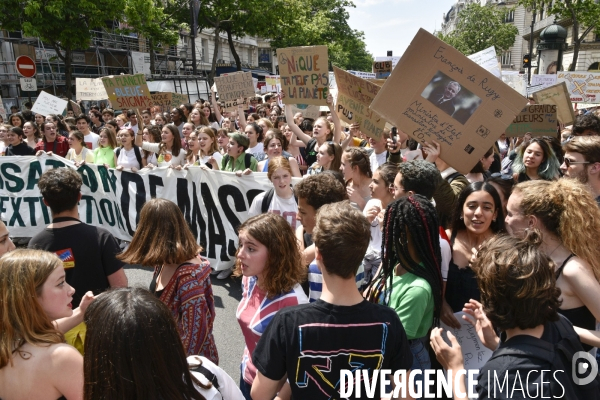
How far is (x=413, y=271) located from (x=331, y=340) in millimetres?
730

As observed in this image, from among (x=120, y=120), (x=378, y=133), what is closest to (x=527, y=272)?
(x=378, y=133)

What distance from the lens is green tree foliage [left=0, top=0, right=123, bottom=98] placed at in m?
19.3

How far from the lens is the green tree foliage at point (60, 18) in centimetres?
1928

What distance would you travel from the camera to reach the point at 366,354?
1.89m

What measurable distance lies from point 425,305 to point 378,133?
14.1 ft

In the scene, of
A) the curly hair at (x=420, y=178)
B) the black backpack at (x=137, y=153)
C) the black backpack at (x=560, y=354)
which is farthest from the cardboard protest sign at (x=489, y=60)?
the black backpack at (x=560, y=354)

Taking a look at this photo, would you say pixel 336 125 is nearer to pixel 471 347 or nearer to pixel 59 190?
pixel 59 190

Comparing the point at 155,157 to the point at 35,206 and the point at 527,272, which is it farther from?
the point at 527,272

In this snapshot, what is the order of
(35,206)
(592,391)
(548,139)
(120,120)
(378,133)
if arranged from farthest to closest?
(120,120) < (35,206) < (378,133) < (548,139) < (592,391)

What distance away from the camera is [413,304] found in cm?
229

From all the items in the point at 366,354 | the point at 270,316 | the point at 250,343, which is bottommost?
the point at 250,343

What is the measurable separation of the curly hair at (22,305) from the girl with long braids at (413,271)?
1.50 metres

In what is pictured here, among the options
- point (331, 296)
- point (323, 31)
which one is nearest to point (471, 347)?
point (331, 296)

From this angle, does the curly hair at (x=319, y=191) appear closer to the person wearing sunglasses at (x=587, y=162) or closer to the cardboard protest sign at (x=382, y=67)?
the person wearing sunglasses at (x=587, y=162)
